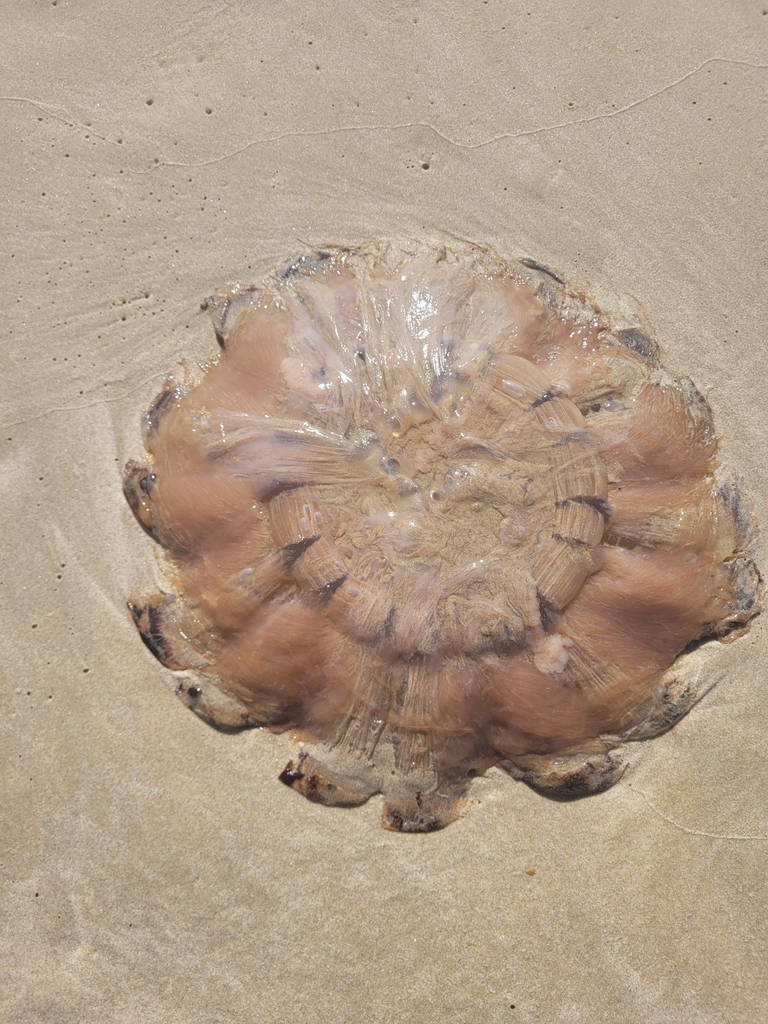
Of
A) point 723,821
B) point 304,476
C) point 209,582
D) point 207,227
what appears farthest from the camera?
point 207,227

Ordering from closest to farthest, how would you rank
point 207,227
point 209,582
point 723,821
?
point 209,582 < point 723,821 < point 207,227

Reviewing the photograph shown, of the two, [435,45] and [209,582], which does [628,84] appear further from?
[209,582]

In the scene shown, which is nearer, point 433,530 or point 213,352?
point 433,530

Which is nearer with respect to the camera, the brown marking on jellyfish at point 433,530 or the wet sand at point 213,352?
the brown marking on jellyfish at point 433,530

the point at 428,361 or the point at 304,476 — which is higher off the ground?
the point at 428,361

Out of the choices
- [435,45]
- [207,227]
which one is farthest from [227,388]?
[435,45]

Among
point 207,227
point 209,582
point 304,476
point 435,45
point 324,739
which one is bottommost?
point 324,739

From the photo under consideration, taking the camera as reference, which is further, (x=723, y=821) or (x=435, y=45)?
(x=435, y=45)

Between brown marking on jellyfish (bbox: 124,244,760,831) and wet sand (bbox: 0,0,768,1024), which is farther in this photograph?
wet sand (bbox: 0,0,768,1024)
